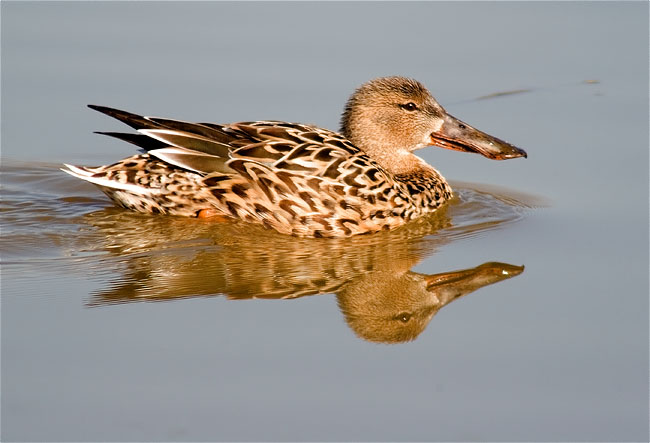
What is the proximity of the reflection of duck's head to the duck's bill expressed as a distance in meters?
1.87

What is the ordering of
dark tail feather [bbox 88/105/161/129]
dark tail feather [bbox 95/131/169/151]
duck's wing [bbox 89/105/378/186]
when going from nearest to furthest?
1. dark tail feather [bbox 88/105/161/129]
2. duck's wing [bbox 89/105/378/186]
3. dark tail feather [bbox 95/131/169/151]

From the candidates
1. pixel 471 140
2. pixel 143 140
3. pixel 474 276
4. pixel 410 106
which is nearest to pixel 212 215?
pixel 143 140

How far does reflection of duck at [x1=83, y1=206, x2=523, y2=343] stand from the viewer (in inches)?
303

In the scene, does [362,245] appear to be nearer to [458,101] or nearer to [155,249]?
[155,249]

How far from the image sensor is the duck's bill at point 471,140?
10.2 m

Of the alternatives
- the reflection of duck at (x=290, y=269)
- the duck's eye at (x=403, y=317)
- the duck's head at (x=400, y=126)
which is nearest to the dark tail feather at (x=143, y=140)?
the reflection of duck at (x=290, y=269)

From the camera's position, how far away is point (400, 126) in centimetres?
1024

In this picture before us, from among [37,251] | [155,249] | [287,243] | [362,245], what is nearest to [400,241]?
[362,245]

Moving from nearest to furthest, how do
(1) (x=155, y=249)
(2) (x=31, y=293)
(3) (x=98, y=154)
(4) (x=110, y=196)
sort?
(2) (x=31, y=293), (1) (x=155, y=249), (4) (x=110, y=196), (3) (x=98, y=154)

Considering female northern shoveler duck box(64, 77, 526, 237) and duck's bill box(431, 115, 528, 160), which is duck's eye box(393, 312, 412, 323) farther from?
duck's bill box(431, 115, 528, 160)

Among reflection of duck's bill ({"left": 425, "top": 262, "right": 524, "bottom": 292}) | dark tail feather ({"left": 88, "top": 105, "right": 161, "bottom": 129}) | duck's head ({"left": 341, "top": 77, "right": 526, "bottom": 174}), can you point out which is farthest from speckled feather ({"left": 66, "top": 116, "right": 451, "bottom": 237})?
reflection of duck's bill ({"left": 425, "top": 262, "right": 524, "bottom": 292})

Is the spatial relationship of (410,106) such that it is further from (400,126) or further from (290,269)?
(290,269)

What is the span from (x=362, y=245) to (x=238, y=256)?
107 cm

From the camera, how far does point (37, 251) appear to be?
860 centimetres
